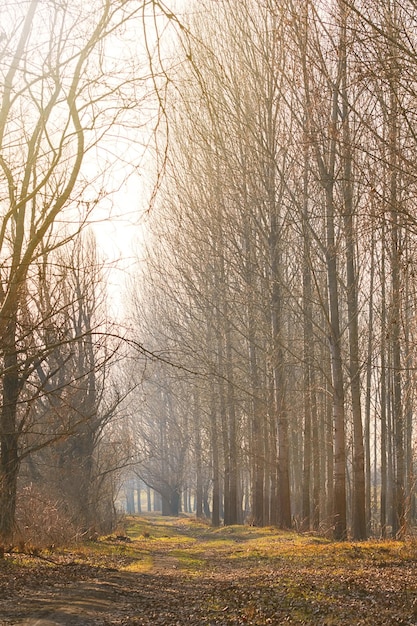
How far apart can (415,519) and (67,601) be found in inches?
1009

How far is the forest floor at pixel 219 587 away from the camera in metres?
6.64

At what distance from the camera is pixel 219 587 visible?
9.12 metres

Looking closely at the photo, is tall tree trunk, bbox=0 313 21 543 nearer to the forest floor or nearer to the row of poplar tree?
the forest floor

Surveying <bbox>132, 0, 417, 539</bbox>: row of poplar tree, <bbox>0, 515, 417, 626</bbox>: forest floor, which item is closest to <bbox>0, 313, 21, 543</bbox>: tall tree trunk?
<bbox>0, 515, 417, 626</bbox>: forest floor

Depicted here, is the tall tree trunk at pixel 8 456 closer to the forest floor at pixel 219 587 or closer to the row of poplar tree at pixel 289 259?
the forest floor at pixel 219 587

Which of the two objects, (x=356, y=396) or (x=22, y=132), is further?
(x=356, y=396)

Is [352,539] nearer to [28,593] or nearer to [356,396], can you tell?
[356,396]

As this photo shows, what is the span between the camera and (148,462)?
145 feet

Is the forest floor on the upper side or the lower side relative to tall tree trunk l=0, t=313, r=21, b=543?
lower

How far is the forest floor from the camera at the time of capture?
664 cm

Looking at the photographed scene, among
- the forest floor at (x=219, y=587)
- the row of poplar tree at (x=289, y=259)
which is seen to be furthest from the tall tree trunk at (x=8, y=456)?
the row of poplar tree at (x=289, y=259)

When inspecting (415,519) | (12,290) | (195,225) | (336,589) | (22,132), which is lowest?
(415,519)

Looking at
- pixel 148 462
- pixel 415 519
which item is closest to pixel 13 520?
pixel 415 519

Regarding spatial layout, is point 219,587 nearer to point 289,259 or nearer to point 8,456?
point 8,456
